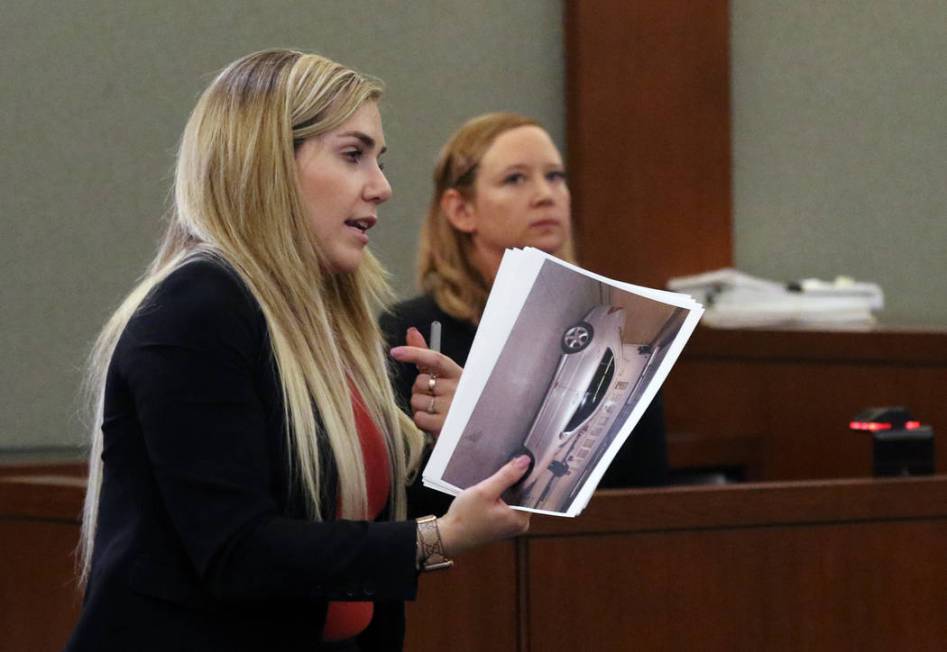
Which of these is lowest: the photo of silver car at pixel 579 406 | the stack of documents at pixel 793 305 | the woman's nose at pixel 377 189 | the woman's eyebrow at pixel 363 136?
the photo of silver car at pixel 579 406

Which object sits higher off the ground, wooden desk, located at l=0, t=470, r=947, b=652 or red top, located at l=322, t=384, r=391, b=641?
red top, located at l=322, t=384, r=391, b=641

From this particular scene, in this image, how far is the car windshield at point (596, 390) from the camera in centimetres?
164

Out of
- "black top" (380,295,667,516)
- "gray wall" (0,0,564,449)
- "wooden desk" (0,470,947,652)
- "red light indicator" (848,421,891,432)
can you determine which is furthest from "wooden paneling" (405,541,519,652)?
"gray wall" (0,0,564,449)

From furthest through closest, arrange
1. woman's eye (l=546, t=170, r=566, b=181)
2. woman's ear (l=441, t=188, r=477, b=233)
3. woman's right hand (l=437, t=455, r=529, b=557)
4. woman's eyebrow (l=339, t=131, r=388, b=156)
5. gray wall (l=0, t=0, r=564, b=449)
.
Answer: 1. gray wall (l=0, t=0, r=564, b=449)
2. woman's eye (l=546, t=170, r=566, b=181)
3. woman's ear (l=441, t=188, r=477, b=233)
4. woman's eyebrow (l=339, t=131, r=388, b=156)
5. woman's right hand (l=437, t=455, r=529, b=557)

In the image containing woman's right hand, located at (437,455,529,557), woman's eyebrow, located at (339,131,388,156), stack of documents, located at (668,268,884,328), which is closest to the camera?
woman's right hand, located at (437,455,529,557)

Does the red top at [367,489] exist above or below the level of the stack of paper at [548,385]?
below

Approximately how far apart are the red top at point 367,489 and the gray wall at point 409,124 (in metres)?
2.46

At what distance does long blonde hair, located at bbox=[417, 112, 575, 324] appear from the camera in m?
3.21

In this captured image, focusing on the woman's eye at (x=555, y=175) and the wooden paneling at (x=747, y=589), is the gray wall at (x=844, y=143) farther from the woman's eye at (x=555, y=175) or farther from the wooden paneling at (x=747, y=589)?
the wooden paneling at (x=747, y=589)

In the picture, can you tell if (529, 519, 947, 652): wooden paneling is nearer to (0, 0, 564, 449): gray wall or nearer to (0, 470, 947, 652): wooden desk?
(0, 470, 947, 652): wooden desk

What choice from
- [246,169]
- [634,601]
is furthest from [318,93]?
[634,601]

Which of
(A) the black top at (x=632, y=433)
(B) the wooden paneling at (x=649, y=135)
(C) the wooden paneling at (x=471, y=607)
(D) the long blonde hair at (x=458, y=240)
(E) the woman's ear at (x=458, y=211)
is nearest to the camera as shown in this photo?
(C) the wooden paneling at (x=471, y=607)

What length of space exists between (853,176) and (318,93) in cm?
366

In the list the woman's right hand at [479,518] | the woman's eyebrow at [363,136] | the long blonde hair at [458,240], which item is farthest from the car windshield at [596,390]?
the long blonde hair at [458,240]
